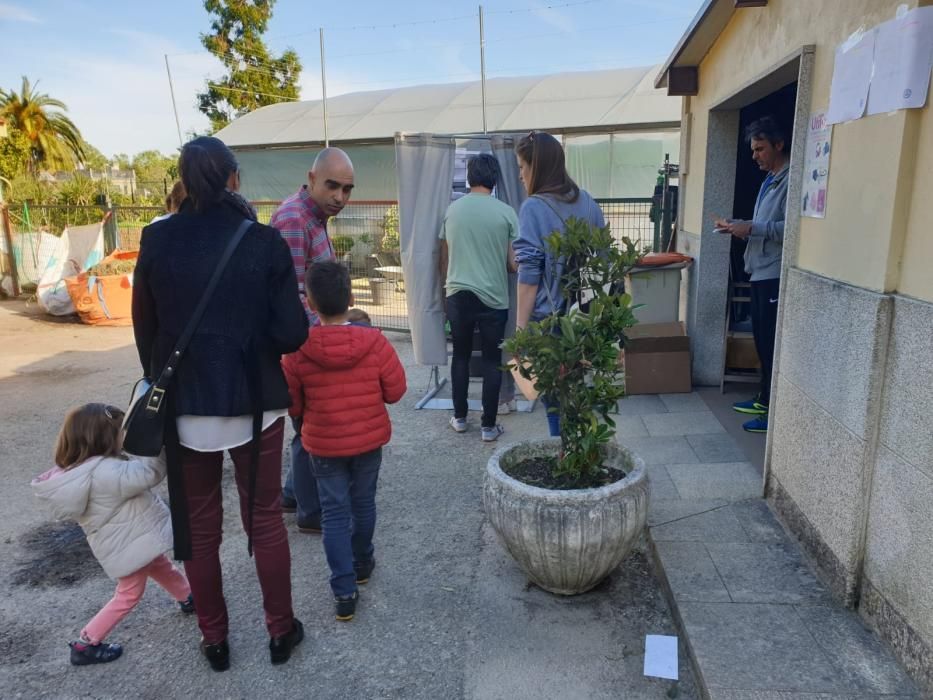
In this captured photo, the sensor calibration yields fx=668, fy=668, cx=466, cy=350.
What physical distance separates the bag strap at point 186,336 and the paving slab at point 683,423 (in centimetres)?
326

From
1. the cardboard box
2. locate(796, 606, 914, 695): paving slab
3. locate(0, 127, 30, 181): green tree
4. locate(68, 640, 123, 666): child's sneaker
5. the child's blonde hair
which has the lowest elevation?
locate(68, 640, 123, 666): child's sneaker

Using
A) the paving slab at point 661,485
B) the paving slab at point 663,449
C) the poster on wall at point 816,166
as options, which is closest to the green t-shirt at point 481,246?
the paving slab at point 663,449

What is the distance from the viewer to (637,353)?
5.48 m

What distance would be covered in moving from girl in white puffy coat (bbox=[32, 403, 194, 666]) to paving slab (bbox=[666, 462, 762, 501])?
2601 millimetres

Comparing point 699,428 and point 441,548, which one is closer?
point 441,548

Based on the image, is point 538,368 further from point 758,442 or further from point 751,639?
point 758,442

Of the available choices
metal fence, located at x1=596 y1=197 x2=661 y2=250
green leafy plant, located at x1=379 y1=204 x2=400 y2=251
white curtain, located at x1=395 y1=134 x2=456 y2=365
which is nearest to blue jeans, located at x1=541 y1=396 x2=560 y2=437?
white curtain, located at x1=395 y1=134 x2=456 y2=365

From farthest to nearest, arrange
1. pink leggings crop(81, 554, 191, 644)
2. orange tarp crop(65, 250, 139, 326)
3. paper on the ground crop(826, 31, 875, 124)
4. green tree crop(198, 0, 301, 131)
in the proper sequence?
green tree crop(198, 0, 301, 131), orange tarp crop(65, 250, 139, 326), pink leggings crop(81, 554, 191, 644), paper on the ground crop(826, 31, 875, 124)

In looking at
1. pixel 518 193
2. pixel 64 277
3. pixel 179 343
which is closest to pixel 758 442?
pixel 518 193

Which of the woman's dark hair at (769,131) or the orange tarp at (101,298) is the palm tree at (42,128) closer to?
the orange tarp at (101,298)

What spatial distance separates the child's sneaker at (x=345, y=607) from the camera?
Result: 2.79 meters

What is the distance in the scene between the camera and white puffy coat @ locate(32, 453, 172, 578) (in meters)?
2.45

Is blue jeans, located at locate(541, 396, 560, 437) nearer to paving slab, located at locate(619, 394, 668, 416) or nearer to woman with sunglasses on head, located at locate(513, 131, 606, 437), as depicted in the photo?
woman with sunglasses on head, located at locate(513, 131, 606, 437)

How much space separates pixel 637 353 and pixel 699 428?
102 cm
